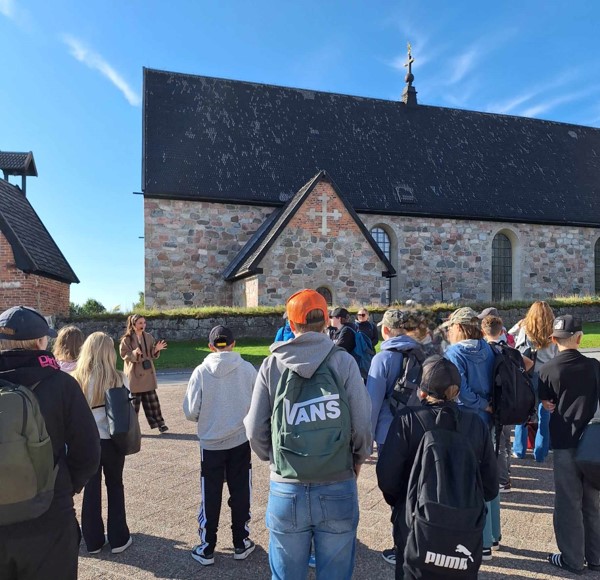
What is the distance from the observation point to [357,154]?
23422mm

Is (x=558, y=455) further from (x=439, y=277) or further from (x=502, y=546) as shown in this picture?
(x=439, y=277)

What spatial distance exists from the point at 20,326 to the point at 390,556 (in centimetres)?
285

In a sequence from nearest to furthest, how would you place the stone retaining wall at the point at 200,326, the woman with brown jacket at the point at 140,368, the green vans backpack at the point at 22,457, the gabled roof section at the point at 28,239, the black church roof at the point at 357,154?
the green vans backpack at the point at 22,457, the woman with brown jacket at the point at 140,368, the stone retaining wall at the point at 200,326, the gabled roof section at the point at 28,239, the black church roof at the point at 357,154

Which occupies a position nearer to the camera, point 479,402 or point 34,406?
point 34,406

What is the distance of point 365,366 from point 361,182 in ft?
56.1

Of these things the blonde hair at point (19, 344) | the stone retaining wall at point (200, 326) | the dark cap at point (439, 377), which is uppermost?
the blonde hair at point (19, 344)

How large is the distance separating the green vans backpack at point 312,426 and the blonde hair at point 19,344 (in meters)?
1.24

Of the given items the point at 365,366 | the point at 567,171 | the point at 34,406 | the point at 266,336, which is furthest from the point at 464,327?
the point at 567,171

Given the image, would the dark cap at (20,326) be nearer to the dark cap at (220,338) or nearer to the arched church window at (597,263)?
the dark cap at (220,338)

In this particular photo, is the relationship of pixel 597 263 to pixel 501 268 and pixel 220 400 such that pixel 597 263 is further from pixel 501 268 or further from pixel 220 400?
pixel 220 400

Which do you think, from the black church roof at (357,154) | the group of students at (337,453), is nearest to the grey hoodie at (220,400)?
the group of students at (337,453)

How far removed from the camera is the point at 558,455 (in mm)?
3621

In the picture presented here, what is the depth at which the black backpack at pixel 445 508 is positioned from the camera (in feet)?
7.73

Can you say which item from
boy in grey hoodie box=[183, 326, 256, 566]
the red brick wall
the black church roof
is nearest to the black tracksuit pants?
boy in grey hoodie box=[183, 326, 256, 566]
